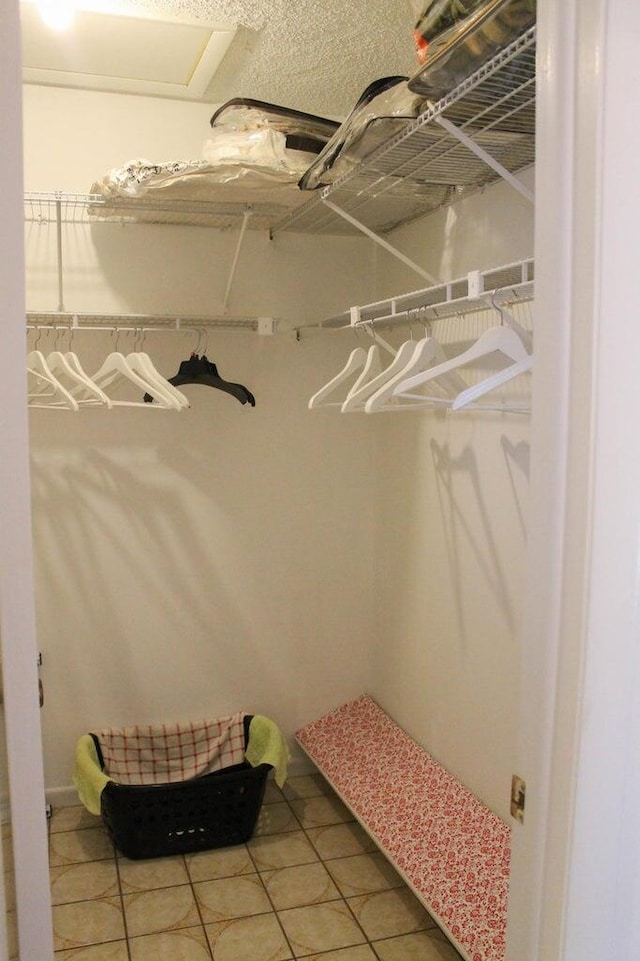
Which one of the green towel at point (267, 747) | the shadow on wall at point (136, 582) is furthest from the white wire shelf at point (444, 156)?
the green towel at point (267, 747)

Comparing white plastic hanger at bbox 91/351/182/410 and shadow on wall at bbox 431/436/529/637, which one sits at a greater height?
white plastic hanger at bbox 91/351/182/410

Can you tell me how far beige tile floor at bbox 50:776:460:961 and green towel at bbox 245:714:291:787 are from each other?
0.20 meters

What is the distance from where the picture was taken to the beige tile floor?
2234mm

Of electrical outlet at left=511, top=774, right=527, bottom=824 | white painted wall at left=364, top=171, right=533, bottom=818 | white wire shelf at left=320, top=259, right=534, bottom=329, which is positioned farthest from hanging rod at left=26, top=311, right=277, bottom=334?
electrical outlet at left=511, top=774, right=527, bottom=824

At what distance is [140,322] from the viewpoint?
2.75 meters

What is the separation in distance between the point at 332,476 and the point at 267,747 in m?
1.03

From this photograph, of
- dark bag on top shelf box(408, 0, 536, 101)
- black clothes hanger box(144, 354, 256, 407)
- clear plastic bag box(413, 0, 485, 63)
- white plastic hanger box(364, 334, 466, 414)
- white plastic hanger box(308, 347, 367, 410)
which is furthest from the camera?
black clothes hanger box(144, 354, 256, 407)

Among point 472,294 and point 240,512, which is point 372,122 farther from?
point 240,512

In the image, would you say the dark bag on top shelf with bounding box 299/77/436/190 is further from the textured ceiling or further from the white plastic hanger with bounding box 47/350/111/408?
the white plastic hanger with bounding box 47/350/111/408

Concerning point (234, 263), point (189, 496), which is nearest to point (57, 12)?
point (234, 263)

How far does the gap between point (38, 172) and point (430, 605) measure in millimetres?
1973

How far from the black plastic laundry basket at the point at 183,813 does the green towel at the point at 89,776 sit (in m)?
0.03

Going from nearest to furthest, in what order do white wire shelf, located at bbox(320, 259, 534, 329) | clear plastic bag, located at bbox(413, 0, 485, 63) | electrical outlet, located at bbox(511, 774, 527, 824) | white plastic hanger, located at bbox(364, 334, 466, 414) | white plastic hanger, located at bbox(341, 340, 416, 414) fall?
electrical outlet, located at bbox(511, 774, 527, 824), clear plastic bag, located at bbox(413, 0, 485, 63), white wire shelf, located at bbox(320, 259, 534, 329), white plastic hanger, located at bbox(364, 334, 466, 414), white plastic hanger, located at bbox(341, 340, 416, 414)

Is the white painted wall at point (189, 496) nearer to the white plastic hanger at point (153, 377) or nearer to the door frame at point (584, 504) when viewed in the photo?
the white plastic hanger at point (153, 377)
